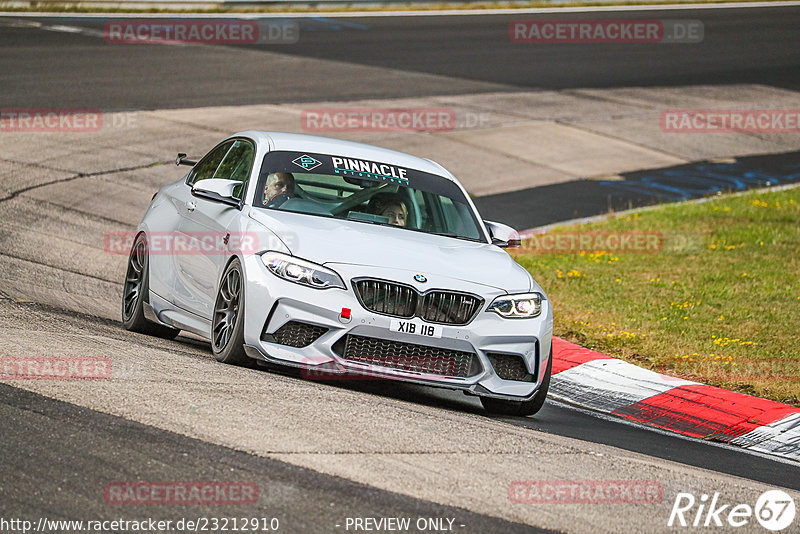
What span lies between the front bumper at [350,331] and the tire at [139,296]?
196 cm

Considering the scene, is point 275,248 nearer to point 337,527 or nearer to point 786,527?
point 337,527

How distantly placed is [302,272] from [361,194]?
1455 millimetres

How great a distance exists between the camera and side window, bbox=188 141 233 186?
9438 mm

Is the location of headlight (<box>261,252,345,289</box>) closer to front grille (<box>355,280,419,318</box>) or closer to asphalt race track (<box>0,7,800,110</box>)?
front grille (<box>355,280,419,318</box>)

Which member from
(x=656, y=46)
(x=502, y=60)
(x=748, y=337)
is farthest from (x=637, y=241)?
(x=656, y=46)

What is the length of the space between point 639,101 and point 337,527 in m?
21.8

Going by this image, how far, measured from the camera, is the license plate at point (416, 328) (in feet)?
23.9

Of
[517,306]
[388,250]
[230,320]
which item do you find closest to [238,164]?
[230,320]

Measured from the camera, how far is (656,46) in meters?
32.8

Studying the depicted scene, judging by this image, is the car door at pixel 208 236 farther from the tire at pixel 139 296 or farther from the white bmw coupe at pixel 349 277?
the tire at pixel 139 296

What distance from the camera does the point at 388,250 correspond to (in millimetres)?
7676

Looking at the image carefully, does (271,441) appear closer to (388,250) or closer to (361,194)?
(388,250)

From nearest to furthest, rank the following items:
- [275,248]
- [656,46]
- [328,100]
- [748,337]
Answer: [275,248] < [748,337] < [328,100] < [656,46]

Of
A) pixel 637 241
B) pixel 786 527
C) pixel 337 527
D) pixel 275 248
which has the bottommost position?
pixel 637 241
